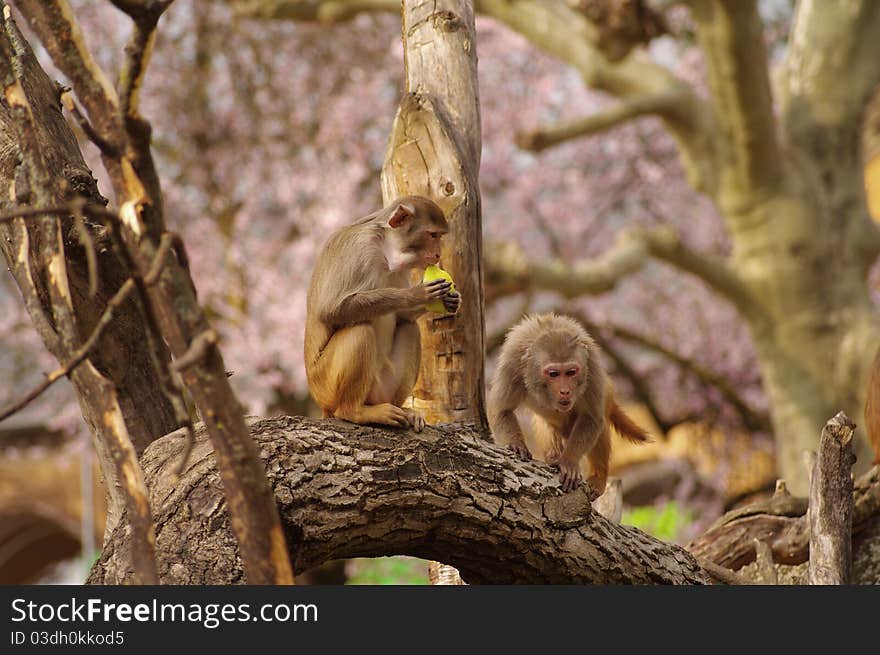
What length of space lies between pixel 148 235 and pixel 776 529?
4.06 metres

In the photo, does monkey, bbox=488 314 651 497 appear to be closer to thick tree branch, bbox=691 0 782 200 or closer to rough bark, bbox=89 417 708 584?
rough bark, bbox=89 417 708 584

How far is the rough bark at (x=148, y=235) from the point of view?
241 cm

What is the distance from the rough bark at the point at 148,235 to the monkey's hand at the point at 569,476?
1.98 metres

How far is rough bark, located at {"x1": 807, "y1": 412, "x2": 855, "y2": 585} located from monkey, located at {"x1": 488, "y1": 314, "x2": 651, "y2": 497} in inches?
41.0

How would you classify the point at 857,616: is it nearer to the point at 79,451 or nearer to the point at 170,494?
the point at 170,494

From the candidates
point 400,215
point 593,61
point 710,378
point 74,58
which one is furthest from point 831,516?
point 710,378

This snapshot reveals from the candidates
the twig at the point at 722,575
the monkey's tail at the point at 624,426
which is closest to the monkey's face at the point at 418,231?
the monkey's tail at the point at 624,426

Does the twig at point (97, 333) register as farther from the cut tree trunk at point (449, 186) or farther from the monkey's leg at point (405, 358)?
the cut tree trunk at point (449, 186)

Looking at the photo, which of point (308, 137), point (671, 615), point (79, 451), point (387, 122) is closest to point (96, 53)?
point (308, 137)

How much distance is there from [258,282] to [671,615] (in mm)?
10231

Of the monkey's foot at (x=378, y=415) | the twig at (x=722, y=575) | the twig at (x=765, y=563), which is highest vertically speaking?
the monkey's foot at (x=378, y=415)

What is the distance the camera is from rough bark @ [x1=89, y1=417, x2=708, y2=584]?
3359 millimetres

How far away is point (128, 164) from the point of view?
2.47 meters

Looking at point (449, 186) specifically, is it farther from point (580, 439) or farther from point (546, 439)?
point (546, 439)
